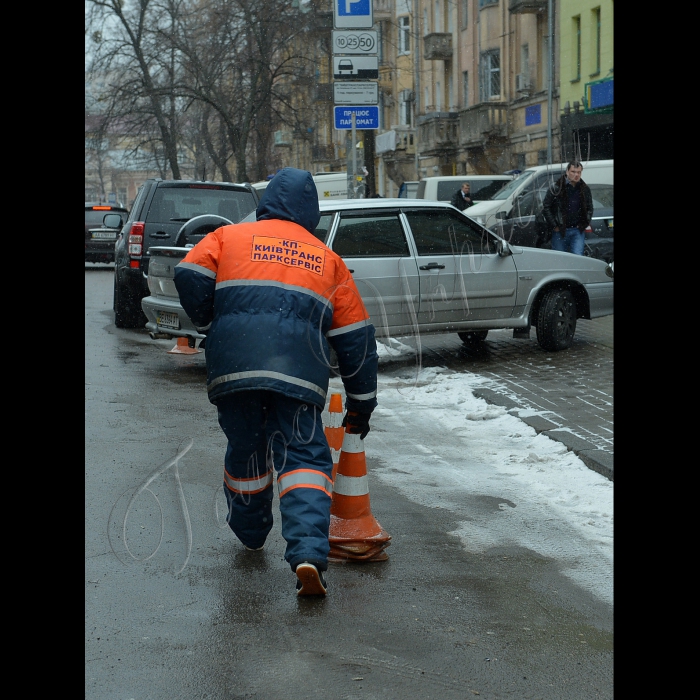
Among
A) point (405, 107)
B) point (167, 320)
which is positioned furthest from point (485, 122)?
point (167, 320)

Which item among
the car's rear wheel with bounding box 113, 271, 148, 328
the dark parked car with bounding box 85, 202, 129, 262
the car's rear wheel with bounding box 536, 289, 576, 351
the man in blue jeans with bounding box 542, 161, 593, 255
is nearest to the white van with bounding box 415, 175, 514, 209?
the dark parked car with bounding box 85, 202, 129, 262

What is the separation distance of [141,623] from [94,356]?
8125 millimetres

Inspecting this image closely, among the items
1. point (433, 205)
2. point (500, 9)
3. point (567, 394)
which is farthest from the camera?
point (500, 9)

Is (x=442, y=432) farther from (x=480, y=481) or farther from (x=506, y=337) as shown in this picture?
(x=506, y=337)

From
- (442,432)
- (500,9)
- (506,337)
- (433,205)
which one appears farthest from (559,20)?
(442,432)

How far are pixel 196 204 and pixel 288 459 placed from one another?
9.43m

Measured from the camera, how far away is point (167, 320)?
11.1 meters

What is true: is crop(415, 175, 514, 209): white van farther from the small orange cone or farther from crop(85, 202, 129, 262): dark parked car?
the small orange cone

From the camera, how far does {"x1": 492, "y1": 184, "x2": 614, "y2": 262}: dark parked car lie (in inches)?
596

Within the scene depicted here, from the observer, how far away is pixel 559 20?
3219cm

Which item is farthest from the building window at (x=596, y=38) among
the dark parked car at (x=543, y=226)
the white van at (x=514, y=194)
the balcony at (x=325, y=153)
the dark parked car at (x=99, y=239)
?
the balcony at (x=325, y=153)

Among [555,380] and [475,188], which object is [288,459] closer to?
[555,380]
